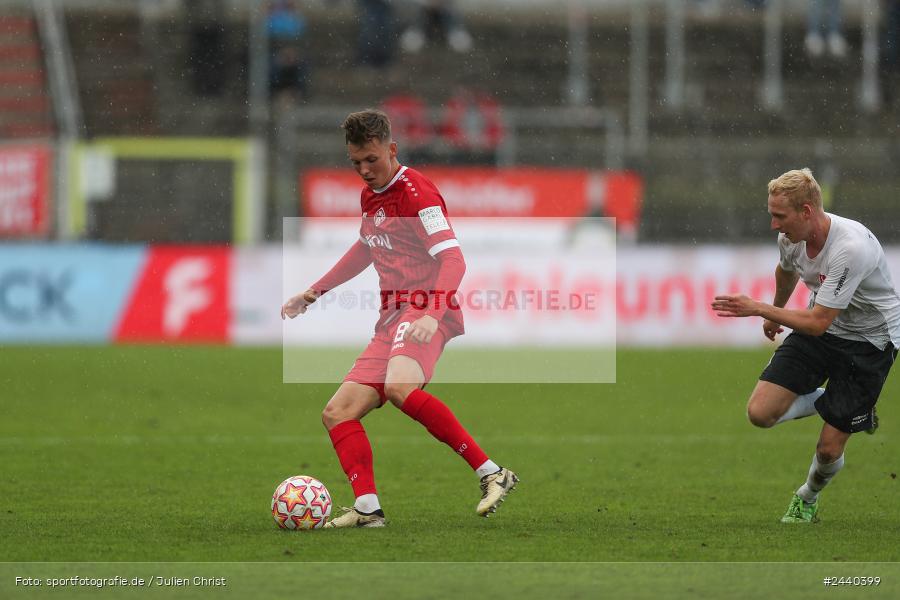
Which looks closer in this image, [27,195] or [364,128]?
[364,128]

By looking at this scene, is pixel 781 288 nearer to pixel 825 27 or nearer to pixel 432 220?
pixel 432 220

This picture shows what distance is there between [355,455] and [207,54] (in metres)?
18.9

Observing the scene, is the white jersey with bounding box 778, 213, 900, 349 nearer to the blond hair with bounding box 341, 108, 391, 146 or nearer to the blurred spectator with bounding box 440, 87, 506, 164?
the blond hair with bounding box 341, 108, 391, 146

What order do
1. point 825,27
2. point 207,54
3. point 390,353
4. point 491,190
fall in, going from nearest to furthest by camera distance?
point 390,353 < point 491,190 < point 825,27 < point 207,54

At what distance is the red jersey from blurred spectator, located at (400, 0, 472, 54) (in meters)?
19.1

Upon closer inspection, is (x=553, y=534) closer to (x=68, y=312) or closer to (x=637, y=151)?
(x=68, y=312)

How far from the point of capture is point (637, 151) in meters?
23.9

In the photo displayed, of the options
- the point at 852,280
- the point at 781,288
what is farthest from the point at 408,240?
the point at 852,280

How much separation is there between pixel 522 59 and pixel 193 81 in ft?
19.4

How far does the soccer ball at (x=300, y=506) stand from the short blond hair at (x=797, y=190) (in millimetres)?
2520

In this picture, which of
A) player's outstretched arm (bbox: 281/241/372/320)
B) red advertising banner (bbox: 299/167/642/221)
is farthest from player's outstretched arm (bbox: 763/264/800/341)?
red advertising banner (bbox: 299/167/642/221)

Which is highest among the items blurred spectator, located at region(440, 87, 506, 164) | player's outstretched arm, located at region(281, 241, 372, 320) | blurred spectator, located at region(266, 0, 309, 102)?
blurred spectator, located at region(266, 0, 309, 102)

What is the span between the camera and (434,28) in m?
26.1

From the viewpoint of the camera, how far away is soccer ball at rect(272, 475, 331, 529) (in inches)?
266
